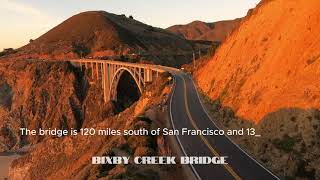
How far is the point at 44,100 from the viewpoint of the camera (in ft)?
550

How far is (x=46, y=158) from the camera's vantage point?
91.2 metres

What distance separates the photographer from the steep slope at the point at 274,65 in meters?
35.8

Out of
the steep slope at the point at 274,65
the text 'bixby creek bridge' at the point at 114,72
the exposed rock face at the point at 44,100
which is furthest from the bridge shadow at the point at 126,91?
the steep slope at the point at 274,65

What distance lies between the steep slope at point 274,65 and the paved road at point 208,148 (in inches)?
148

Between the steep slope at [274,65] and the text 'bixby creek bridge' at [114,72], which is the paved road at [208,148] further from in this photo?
the text 'bixby creek bridge' at [114,72]

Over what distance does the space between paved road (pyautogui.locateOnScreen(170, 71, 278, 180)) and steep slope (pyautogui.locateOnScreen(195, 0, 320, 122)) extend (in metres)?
3.75

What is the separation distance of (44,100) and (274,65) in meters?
138

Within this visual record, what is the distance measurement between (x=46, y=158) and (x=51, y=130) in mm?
63985

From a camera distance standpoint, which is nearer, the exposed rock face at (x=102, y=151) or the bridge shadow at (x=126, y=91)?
the exposed rock face at (x=102, y=151)

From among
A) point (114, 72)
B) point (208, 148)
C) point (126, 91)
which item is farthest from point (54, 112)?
point (208, 148)

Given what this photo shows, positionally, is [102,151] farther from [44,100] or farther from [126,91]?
[44,100]

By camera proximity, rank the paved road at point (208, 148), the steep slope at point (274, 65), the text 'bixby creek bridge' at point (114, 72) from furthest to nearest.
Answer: the text 'bixby creek bridge' at point (114, 72)
the steep slope at point (274, 65)
the paved road at point (208, 148)

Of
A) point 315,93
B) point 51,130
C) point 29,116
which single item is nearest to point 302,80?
point 315,93

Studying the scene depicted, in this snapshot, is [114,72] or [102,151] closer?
[102,151]
